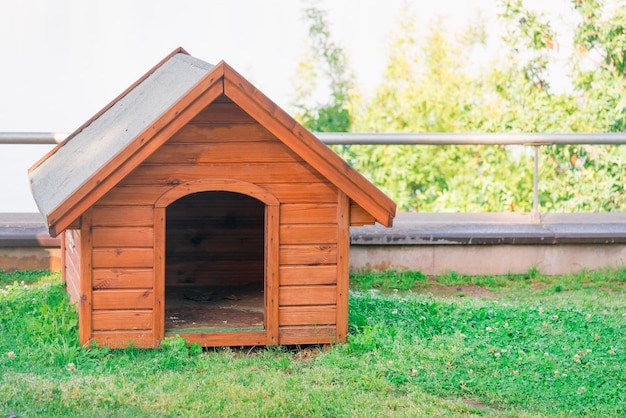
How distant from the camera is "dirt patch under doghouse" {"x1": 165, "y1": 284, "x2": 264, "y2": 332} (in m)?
6.48

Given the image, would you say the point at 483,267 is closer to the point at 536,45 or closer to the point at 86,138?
the point at 86,138

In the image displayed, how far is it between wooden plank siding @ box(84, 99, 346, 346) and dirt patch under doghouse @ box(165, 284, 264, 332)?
0.26 metres

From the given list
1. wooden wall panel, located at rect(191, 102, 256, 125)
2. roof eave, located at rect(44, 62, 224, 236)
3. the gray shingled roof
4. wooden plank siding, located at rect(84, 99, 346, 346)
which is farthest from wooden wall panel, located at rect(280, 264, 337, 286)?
the gray shingled roof

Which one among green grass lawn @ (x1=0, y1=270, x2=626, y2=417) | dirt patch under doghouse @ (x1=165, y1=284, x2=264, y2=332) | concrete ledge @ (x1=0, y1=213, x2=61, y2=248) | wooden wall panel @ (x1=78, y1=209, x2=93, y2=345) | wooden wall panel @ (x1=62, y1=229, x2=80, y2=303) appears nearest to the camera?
green grass lawn @ (x1=0, y1=270, x2=626, y2=417)

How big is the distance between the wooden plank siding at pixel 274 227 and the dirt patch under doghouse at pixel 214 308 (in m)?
0.26

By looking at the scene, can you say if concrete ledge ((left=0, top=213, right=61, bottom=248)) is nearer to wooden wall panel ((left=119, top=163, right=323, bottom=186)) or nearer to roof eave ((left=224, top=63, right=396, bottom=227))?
wooden wall panel ((left=119, top=163, right=323, bottom=186))

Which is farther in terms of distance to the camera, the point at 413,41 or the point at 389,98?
the point at 413,41

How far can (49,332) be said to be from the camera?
6.36 m

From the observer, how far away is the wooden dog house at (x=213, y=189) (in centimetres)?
583

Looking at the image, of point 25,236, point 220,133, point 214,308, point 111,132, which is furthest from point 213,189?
point 25,236

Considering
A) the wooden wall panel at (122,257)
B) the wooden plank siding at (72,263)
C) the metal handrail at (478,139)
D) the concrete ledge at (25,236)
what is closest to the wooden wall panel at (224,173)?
the wooden wall panel at (122,257)

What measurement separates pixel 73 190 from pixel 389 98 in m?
10.7

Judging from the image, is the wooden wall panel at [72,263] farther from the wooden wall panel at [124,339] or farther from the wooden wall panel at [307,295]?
the wooden wall panel at [307,295]

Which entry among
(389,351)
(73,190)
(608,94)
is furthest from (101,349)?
(608,94)
